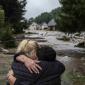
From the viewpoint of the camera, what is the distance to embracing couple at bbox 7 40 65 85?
4.84 meters

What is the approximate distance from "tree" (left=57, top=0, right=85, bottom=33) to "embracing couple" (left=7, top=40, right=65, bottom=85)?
2550 cm

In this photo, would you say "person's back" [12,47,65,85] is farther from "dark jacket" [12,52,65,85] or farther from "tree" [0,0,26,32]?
"tree" [0,0,26,32]

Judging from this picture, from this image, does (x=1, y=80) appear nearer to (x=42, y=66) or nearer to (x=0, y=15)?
(x=42, y=66)

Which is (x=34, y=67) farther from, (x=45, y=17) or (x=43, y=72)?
(x=45, y=17)

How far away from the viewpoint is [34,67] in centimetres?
488

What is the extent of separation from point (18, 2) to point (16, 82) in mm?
65751

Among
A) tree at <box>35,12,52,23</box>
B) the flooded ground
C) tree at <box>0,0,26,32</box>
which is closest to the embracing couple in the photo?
the flooded ground

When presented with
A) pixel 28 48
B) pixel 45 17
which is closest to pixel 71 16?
pixel 28 48

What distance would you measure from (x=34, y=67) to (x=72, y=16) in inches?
1136

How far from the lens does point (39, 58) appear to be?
495 centimetres

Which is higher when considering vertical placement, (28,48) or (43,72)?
(28,48)

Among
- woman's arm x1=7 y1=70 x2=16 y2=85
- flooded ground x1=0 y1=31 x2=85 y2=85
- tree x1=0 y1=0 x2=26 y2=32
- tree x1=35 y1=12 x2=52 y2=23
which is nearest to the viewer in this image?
woman's arm x1=7 y1=70 x2=16 y2=85

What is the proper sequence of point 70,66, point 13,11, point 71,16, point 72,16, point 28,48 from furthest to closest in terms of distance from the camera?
point 13,11 < point 71,16 < point 72,16 < point 70,66 < point 28,48

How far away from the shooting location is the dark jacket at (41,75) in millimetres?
4824
